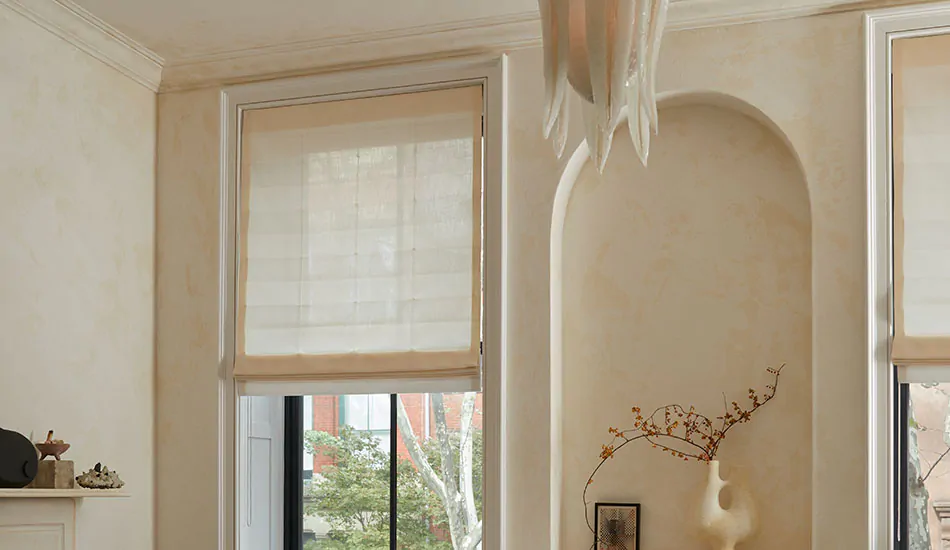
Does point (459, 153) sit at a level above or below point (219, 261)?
above

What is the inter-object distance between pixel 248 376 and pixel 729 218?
1787mm

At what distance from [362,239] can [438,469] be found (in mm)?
1372

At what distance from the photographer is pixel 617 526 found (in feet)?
11.0

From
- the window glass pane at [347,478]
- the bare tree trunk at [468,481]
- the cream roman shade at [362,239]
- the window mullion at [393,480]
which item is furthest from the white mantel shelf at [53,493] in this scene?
the bare tree trunk at [468,481]

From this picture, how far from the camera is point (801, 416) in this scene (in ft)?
10.6

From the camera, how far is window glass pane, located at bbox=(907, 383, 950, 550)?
317cm

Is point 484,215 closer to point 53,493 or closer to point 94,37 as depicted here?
point 94,37

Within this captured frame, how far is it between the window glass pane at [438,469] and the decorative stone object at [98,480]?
167 cm

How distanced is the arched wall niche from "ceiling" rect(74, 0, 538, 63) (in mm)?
657

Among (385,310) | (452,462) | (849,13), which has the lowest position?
(452,462)

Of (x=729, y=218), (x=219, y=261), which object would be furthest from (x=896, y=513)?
→ (x=219, y=261)

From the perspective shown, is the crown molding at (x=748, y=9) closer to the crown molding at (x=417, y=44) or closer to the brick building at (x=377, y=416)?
the crown molding at (x=417, y=44)

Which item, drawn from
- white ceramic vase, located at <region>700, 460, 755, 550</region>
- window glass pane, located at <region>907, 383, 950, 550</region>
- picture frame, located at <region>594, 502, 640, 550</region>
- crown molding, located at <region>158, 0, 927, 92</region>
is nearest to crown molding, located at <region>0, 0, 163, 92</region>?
crown molding, located at <region>158, 0, 927, 92</region>

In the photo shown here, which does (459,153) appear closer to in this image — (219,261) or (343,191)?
(343,191)
